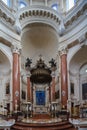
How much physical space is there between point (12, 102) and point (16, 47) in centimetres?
512

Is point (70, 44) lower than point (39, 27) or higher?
lower

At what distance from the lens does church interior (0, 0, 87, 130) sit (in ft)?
58.5

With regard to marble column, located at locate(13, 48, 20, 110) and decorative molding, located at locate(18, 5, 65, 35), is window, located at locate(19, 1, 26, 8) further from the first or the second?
marble column, located at locate(13, 48, 20, 110)

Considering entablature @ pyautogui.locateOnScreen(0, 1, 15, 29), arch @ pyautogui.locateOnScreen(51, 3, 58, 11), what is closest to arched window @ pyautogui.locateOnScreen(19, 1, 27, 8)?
entablature @ pyautogui.locateOnScreen(0, 1, 15, 29)

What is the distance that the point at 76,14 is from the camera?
1933 centimetres

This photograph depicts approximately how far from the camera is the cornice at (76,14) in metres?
18.2

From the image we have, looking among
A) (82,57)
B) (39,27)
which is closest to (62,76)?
(82,57)

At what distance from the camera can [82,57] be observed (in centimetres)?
2020

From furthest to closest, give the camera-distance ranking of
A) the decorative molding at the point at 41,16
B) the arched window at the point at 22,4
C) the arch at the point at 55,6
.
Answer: the arch at the point at 55,6 < the arched window at the point at 22,4 < the decorative molding at the point at 41,16

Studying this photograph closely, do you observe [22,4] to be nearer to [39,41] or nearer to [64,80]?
[39,41]

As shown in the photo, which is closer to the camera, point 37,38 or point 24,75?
point 24,75

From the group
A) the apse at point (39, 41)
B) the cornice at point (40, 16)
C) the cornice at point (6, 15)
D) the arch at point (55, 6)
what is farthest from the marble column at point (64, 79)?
the arch at point (55, 6)

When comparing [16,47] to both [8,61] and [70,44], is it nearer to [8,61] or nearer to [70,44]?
[8,61]

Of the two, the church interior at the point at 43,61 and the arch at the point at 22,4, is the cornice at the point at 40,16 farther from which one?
the arch at the point at 22,4
